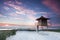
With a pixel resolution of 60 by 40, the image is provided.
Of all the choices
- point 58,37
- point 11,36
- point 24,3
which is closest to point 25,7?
point 24,3

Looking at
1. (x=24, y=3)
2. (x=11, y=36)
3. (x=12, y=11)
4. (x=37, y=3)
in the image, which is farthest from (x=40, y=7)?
(x=11, y=36)

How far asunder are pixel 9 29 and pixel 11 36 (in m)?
0.14

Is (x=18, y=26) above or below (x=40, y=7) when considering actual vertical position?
below

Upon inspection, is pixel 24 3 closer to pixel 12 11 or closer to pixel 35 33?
pixel 12 11

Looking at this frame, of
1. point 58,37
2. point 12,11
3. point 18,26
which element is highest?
point 12,11

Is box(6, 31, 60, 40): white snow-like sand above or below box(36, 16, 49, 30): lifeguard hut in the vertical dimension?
below

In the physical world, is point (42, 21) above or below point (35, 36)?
above

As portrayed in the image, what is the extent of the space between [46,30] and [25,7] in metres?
0.56

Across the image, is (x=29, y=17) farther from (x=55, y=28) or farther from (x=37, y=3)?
(x=55, y=28)

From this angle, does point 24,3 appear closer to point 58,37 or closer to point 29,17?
point 29,17

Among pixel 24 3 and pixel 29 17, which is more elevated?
pixel 24 3

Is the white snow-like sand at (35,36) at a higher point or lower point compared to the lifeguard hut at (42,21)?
lower

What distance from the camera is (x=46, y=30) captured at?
11.0 feet

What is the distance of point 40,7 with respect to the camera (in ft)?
11.0
